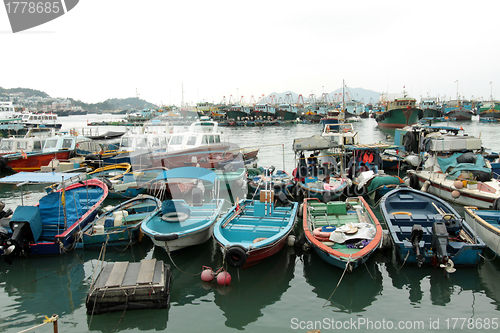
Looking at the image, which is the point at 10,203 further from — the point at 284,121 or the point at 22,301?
the point at 284,121

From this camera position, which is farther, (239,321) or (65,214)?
A: (65,214)

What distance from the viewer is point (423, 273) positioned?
342 inches

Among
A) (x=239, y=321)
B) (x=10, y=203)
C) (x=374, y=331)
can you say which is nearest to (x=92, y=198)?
(x=10, y=203)

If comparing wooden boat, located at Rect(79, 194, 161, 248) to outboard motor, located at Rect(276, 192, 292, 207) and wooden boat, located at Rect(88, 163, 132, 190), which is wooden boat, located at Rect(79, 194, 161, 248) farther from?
wooden boat, located at Rect(88, 163, 132, 190)

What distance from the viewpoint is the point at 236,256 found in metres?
8.15

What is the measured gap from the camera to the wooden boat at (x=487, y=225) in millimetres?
8922

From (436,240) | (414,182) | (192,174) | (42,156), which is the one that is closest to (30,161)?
(42,156)

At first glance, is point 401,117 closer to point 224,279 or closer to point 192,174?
point 192,174

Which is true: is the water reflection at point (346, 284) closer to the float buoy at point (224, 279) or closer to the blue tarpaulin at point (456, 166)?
the float buoy at point (224, 279)

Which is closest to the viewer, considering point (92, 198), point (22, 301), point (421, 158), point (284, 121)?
point (22, 301)

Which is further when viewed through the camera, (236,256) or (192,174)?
(192,174)

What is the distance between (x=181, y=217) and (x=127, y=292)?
12.0 feet

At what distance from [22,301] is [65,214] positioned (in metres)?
2.89

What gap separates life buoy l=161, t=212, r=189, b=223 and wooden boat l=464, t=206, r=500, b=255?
9610 millimetres
